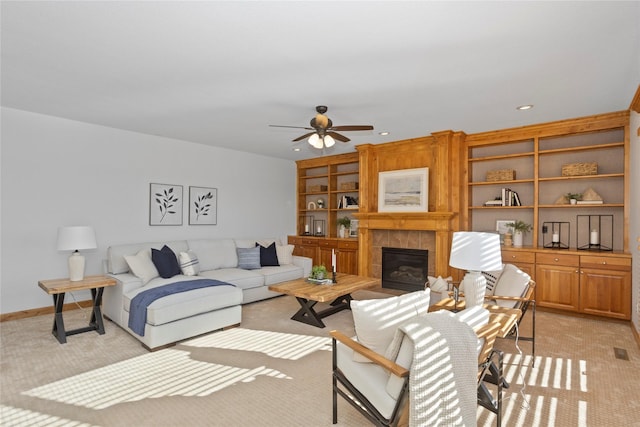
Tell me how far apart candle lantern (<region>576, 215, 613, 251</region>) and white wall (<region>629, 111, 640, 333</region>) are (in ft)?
1.26

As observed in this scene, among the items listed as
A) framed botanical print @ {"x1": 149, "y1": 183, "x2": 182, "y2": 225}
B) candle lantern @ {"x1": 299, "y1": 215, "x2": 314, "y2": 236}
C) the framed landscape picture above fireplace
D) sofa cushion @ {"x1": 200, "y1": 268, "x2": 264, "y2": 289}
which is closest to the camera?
sofa cushion @ {"x1": 200, "y1": 268, "x2": 264, "y2": 289}

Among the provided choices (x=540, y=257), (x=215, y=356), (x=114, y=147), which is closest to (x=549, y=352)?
(x=540, y=257)

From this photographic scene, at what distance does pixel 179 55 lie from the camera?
8.79 feet

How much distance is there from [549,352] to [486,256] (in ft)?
5.46

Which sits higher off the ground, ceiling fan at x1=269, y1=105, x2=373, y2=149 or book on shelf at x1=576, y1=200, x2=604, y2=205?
ceiling fan at x1=269, y1=105, x2=373, y2=149

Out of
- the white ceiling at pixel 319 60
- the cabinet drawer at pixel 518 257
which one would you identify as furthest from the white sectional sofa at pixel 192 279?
the cabinet drawer at pixel 518 257

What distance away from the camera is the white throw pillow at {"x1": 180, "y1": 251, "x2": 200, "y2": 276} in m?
4.64

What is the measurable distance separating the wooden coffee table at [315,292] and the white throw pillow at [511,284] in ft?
5.21

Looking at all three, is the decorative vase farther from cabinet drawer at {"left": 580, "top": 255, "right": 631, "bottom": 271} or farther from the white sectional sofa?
the white sectional sofa

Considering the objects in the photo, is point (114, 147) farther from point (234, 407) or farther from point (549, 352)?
point (549, 352)

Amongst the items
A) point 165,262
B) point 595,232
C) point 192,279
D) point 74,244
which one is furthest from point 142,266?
point 595,232

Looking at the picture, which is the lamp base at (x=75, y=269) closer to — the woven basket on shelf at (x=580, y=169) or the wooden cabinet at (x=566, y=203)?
the wooden cabinet at (x=566, y=203)

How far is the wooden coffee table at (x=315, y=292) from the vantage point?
3.83 metres

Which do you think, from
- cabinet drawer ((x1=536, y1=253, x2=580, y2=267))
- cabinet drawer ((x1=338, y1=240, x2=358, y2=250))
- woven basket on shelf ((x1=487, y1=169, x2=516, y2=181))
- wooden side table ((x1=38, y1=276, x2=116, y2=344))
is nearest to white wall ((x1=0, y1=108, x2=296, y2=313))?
wooden side table ((x1=38, y1=276, x2=116, y2=344))
